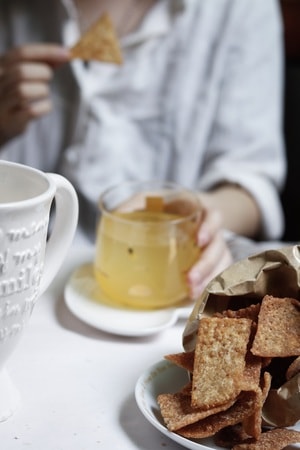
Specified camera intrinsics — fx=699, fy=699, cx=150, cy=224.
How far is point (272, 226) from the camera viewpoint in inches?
51.9

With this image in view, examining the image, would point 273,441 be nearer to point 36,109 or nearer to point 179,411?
point 179,411

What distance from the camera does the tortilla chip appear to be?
112cm

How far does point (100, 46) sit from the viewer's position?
3.70ft

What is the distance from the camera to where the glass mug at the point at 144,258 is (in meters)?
0.73

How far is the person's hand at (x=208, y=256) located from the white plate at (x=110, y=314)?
1.1 inches

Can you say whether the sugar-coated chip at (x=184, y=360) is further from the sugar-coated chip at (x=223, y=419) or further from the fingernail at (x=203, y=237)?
the fingernail at (x=203, y=237)

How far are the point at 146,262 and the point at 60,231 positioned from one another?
185 mm

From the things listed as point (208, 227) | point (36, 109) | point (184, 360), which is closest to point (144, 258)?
point (208, 227)

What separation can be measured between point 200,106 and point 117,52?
243 millimetres

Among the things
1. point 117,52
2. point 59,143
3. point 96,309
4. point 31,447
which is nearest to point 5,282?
point 31,447

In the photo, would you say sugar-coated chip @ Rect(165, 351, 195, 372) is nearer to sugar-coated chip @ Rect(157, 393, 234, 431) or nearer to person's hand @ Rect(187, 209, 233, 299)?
sugar-coated chip @ Rect(157, 393, 234, 431)

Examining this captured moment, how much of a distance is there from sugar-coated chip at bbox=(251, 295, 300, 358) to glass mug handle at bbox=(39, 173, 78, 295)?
0.53 feet

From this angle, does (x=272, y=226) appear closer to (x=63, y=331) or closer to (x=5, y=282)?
(x=63, y=331)

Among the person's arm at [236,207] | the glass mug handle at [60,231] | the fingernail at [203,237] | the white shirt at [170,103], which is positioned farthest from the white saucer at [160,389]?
the white shirt at [170,103]
